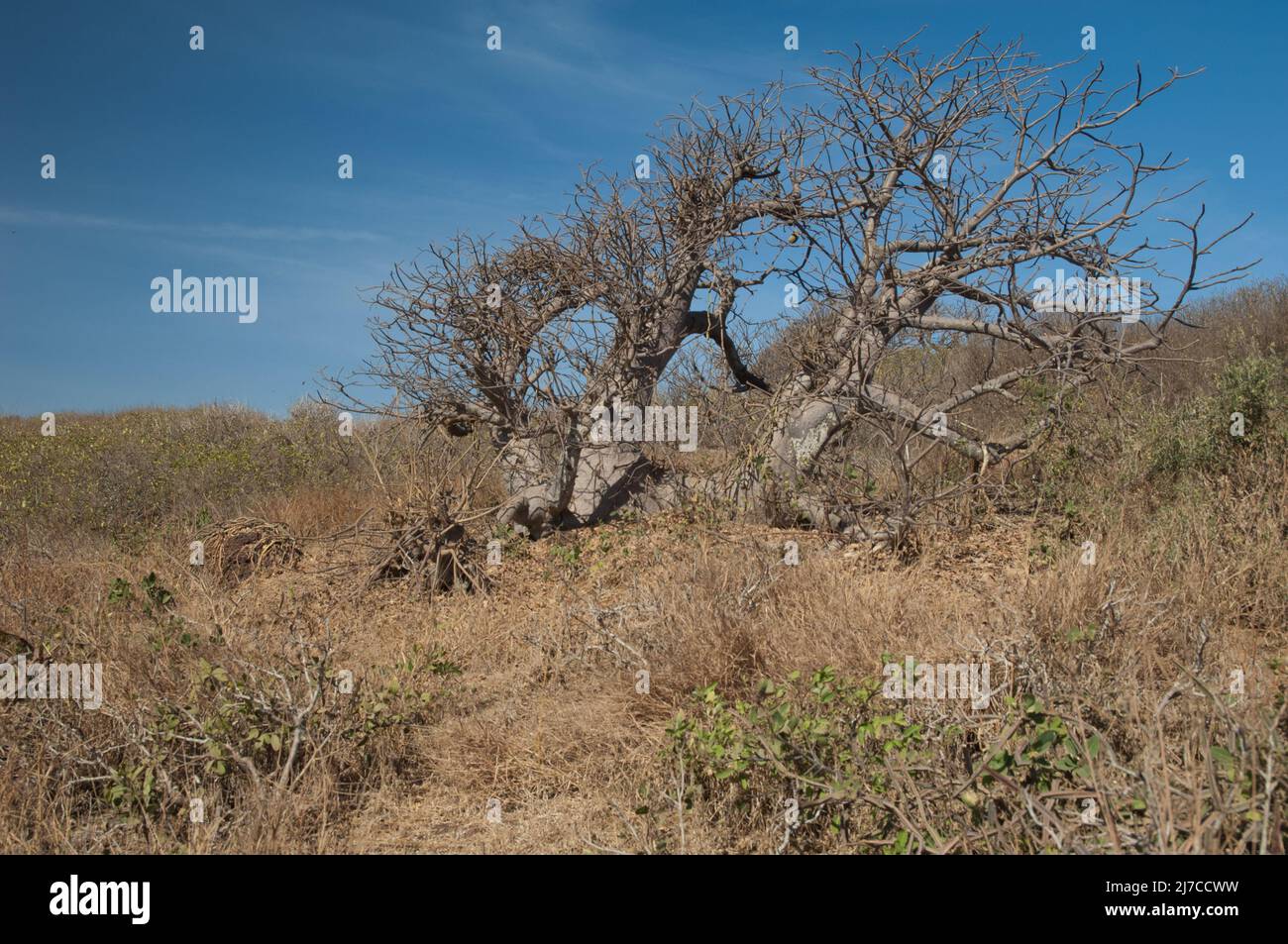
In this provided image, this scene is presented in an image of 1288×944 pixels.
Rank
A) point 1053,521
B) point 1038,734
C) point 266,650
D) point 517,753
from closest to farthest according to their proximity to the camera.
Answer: point 1038,734 → point 517,753 → point 266,650 → point 1053,521

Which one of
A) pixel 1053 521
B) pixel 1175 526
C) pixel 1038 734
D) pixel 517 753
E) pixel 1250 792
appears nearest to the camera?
pixel 1250 792

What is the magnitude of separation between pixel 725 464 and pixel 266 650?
4489 millimetres

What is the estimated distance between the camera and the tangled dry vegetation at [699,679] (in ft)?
11.2

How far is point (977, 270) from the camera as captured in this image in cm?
866

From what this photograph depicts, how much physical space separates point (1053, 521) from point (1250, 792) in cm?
445

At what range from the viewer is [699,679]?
16.0ft

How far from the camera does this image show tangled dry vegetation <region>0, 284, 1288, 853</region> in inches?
135

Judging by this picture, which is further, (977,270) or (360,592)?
(977,270)

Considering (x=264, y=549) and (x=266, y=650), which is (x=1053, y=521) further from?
(x=264, y=549)

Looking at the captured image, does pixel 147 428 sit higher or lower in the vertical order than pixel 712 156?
lower
